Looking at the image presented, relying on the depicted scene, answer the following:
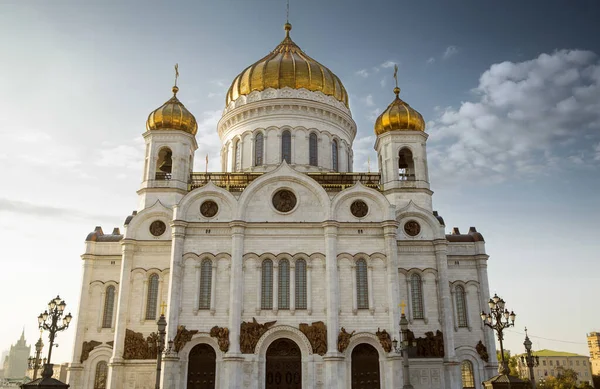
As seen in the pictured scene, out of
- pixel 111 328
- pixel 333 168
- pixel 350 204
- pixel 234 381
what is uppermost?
pixel 333 168

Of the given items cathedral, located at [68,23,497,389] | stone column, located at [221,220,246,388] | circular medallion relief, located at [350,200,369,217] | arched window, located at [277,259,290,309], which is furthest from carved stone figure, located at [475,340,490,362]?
stone column, located at [221,220,246,388]

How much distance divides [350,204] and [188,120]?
10799 mm

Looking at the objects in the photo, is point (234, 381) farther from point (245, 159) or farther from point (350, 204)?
point (245, 159)

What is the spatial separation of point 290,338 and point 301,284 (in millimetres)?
A: 2681

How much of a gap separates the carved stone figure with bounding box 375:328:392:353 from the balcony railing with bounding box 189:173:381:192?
8.10m

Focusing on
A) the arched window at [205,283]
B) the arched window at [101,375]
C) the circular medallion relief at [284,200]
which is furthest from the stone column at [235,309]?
the arched window at [101,375]

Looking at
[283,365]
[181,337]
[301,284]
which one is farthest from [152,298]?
[301,284]

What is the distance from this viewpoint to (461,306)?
30.4 metres

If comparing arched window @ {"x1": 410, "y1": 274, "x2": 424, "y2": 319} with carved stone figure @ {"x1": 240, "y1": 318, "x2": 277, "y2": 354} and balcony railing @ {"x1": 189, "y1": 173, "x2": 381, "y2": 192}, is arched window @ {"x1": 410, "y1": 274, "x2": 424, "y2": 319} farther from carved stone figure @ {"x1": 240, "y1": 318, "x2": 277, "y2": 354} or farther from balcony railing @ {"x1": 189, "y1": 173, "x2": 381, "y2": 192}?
carved stone figure @ {"x1": 240, "y1": 318, "x2": 277, "y2": 354}

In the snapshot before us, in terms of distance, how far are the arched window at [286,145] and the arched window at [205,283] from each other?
360 inches

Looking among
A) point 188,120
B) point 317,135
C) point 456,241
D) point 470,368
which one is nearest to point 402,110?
point 317,135

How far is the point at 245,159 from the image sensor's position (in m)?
34.2

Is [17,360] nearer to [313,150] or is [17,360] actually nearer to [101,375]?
[101,375]

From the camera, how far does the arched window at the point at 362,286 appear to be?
88.7 ft
